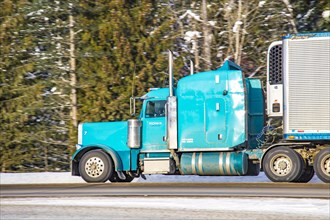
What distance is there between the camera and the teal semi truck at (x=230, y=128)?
21.2 m

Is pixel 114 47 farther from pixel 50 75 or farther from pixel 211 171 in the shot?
pixel 211 171

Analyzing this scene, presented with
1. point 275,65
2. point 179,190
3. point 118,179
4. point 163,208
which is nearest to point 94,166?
point 118,179

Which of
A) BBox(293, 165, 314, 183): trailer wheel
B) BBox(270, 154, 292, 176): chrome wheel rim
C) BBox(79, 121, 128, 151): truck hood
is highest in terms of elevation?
BBox(79, 121, 128, 151): truck hood

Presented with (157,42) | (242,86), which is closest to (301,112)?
(242,86)

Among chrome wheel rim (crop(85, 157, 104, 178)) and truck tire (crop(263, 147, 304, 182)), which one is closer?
truck tire (crop(263, 147, 304, 182))

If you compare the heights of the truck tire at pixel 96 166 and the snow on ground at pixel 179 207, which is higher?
the truck tire at pixel 96 166

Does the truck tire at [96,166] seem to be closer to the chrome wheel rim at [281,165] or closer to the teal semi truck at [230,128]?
the teal semi truck at [230,128]

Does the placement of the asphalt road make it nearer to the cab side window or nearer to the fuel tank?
the fuel tank

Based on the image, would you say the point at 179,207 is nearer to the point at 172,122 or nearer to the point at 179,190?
the point at 179,190

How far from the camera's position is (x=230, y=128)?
22234 mm

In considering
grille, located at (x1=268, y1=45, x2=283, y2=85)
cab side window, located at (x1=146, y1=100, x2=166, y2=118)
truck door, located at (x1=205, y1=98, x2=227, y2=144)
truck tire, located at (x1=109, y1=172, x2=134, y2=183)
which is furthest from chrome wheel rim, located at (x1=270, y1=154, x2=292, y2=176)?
truck tire, located at (x1=109, y1=172, x2=134, y2=183)

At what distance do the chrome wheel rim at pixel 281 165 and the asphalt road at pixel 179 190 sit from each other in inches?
48.5

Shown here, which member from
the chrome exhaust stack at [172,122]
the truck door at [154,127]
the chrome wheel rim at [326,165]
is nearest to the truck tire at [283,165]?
the chrome wheel rim at [326,165]

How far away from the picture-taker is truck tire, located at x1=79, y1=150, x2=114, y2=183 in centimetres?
2309
